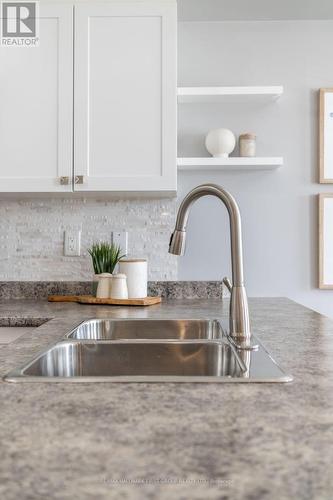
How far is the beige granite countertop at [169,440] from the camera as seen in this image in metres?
0.40

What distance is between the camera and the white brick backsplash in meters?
2.20

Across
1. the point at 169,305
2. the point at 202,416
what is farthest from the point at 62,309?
the point at 202,416

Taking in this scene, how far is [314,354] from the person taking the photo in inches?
36.4

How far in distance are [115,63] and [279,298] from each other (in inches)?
50.4

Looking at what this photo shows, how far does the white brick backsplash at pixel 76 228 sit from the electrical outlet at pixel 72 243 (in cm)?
2

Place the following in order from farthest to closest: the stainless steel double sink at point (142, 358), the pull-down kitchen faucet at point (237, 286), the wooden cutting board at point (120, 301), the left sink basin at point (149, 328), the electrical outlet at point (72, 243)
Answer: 1. the electrical outlet at point (72, 243)
2. the wooden cutting board at point (120, 301)
3. the left sink basin at point (149, 328)
4. the pull-down kitchen faucet at point (237, 286)
5. the stainless steel double sink at point (142, 358)

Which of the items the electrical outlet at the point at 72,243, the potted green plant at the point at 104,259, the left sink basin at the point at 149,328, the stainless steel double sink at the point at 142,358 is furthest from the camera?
the electrical outlet at the point at 72,243

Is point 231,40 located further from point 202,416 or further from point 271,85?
point 202,416

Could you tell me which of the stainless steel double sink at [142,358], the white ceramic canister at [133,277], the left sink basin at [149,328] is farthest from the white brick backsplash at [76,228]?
the stainless steel double sink at [142,358]

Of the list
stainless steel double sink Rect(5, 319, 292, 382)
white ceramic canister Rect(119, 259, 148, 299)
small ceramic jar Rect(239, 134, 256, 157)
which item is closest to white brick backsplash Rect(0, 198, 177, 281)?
white ceramic canister Rect(119, 259, 148, 299)

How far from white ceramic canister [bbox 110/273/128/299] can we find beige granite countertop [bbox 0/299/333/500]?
1050 millimetres

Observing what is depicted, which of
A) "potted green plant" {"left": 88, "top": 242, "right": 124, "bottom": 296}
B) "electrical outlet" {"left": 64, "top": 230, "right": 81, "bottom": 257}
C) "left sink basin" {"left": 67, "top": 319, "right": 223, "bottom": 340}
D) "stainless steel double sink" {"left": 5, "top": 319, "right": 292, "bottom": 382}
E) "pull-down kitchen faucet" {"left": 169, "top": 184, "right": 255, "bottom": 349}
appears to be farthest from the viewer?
"electrical outlet" {"left": 64, "top": 230, "right": 81, "bottom": 257}

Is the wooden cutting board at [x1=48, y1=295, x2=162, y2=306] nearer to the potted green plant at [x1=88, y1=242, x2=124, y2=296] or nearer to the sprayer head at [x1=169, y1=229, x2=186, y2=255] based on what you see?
the potted green plant at [x1=88, y1=242, x2=124, y2=296]

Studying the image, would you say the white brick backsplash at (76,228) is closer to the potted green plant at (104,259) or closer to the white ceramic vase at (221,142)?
the potted green plant at (104,259)
